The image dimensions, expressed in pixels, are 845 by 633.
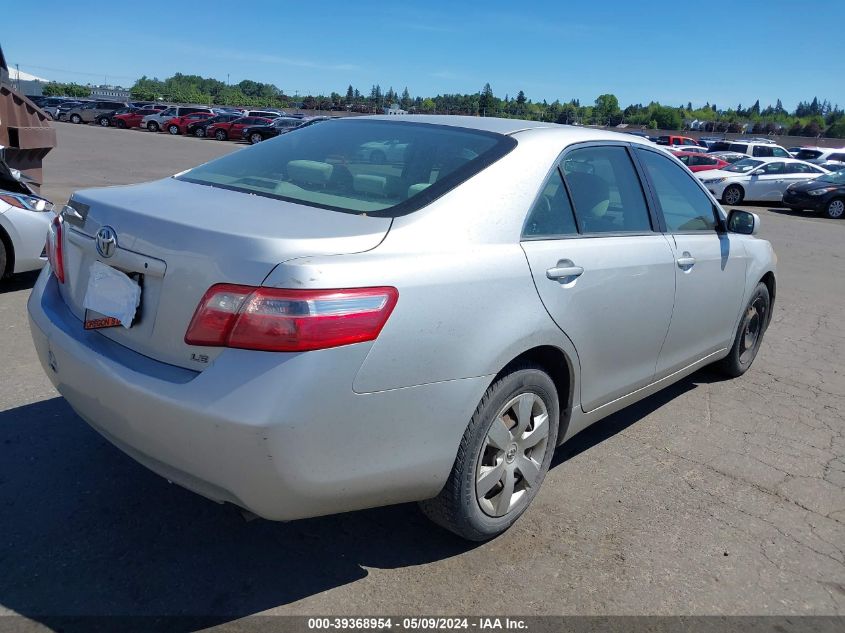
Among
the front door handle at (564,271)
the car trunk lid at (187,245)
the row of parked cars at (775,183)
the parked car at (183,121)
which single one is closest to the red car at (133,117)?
the parked car at (183,121)

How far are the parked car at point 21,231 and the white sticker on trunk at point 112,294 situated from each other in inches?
153

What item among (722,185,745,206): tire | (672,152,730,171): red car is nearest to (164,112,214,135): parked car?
(672,152,730,171): red car

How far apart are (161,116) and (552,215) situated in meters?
47.8

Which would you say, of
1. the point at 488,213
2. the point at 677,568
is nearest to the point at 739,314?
the point at 677,568

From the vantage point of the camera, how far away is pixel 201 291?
7.69 feet

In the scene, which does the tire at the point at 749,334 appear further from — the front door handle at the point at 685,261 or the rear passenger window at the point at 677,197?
the front door handle at the point at 685,261

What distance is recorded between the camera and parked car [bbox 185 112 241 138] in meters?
43.6

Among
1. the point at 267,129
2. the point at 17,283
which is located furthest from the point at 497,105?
the point at 17,283

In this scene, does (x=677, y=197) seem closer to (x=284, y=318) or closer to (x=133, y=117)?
(x=284, y=318)

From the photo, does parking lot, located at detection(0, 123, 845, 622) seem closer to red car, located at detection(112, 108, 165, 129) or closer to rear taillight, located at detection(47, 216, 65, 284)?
rear taillight, located at detection(47, 216, 65, 284)

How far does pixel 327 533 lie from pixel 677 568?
1.45m

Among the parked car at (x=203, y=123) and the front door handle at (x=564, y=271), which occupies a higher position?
the front door handle at (x=564, y=271)

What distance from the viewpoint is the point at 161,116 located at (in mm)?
46250

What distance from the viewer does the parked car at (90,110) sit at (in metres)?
49.9
